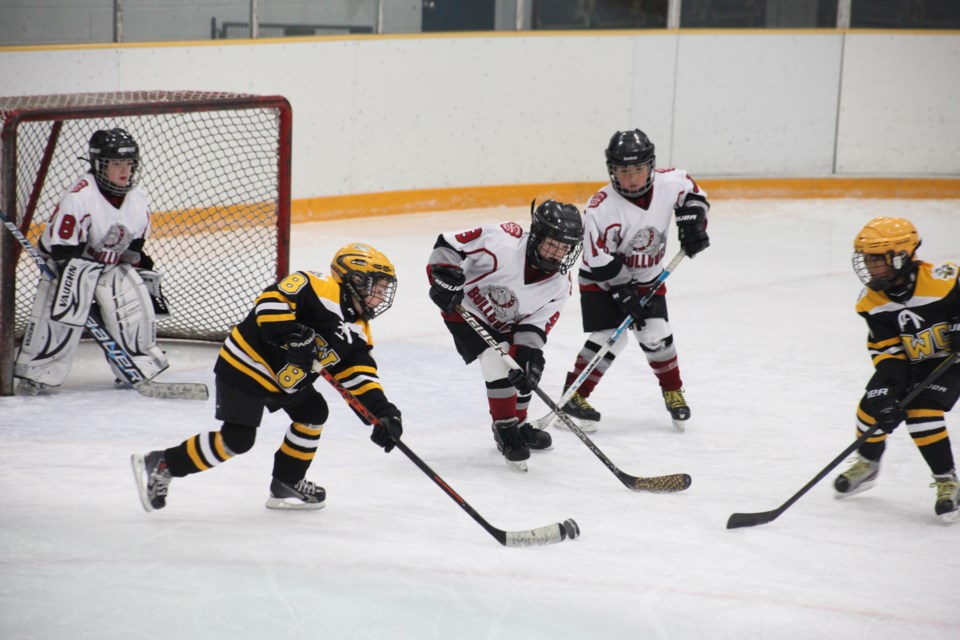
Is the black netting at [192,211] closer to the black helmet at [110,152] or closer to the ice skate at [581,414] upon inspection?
the black helmet at [110,152]

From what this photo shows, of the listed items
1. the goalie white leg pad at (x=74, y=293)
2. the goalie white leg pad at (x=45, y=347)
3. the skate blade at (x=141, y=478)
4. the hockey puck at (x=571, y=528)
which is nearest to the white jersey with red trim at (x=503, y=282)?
Answer: the hockey puck at (x=571, y=528)

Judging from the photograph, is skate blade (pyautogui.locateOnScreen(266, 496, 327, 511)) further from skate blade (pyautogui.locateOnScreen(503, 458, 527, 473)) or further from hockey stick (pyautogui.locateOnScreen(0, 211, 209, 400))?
hockey stick (pyautogui.locateOnScreen(0, 211, 209, 400))

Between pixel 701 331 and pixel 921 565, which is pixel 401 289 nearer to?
pixel 701 331

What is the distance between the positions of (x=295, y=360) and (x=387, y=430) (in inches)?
10.9

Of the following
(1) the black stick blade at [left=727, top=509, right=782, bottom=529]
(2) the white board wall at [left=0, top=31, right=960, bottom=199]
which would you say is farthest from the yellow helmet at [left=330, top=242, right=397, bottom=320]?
(2) the white board wall at [left=0, top=31, right=960, bottom=199]

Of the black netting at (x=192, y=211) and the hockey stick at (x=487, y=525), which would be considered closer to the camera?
the hockey stick at (x=487, y=525)

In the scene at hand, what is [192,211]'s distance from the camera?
5.93m

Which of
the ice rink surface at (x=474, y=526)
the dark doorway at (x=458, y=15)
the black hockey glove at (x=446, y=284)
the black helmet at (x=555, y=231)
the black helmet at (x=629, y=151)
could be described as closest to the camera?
the ice rink surface at (x=474, y=526)

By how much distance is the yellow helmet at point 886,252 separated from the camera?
2.99 metres

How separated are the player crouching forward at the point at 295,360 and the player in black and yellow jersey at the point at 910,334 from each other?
122 cm

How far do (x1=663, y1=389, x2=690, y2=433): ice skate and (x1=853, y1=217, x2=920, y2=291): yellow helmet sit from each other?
0.92 m

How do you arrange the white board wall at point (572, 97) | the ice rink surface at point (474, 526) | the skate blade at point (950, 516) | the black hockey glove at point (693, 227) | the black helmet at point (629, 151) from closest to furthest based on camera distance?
1. the ice rink surface at point (474, 526)
2. the skate blade at point (950, 516)
3. the black helmet at point (629, 151)
4. the black hockey glove at point (693, 227)
5. the white board wall at point (572, 97)

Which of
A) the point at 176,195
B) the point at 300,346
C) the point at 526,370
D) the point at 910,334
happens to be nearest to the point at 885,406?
the point at 910,334

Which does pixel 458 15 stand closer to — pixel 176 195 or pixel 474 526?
pixel 176 195
